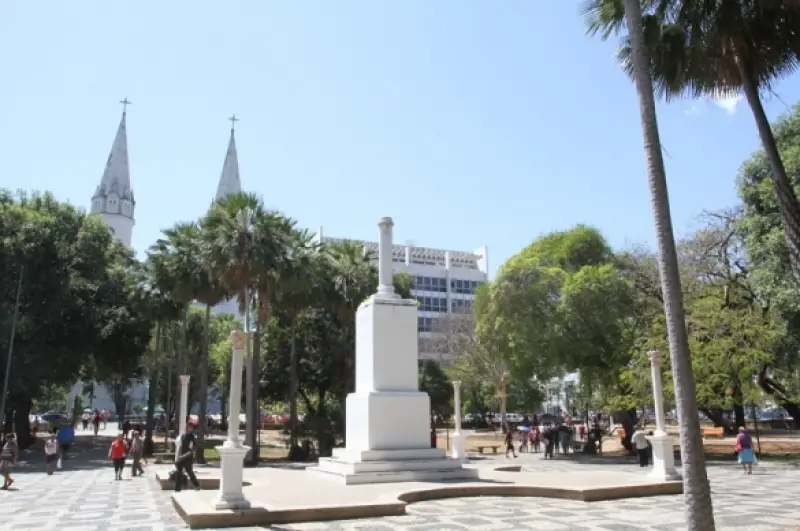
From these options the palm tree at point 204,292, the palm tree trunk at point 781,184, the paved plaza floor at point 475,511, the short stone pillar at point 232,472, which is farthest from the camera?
the palm tree at point 204,292

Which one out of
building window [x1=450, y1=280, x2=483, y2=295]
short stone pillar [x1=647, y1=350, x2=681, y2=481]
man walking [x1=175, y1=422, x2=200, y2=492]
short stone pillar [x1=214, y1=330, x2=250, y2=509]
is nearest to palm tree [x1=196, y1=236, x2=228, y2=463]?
man walking [x1=175, y1=422, x2=200, y2=492]

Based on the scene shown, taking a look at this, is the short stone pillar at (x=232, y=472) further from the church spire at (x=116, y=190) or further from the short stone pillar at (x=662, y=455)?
the church spire at (x=116, y=190)

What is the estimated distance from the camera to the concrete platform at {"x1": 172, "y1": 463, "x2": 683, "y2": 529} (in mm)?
11375

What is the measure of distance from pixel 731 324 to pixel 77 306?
1193 inches

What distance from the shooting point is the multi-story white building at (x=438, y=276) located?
95219 mm

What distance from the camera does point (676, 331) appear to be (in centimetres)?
737

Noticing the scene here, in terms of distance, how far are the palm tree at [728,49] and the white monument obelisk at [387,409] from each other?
9.81 metres

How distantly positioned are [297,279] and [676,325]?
20574 millimetres

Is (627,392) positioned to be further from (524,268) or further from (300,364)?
(300,364)

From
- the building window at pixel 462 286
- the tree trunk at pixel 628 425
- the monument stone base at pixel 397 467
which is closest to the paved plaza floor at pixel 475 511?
the monument stone base at pixel 397 467

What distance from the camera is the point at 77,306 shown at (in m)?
32.2

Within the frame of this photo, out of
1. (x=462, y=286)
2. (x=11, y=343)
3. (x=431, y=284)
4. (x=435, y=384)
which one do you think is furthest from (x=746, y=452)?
(x=462, y=286)

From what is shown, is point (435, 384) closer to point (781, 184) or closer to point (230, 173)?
point (781, 184)

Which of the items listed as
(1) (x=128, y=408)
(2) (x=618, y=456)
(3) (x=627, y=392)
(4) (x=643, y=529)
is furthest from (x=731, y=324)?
(1) (x=128, y=408)
